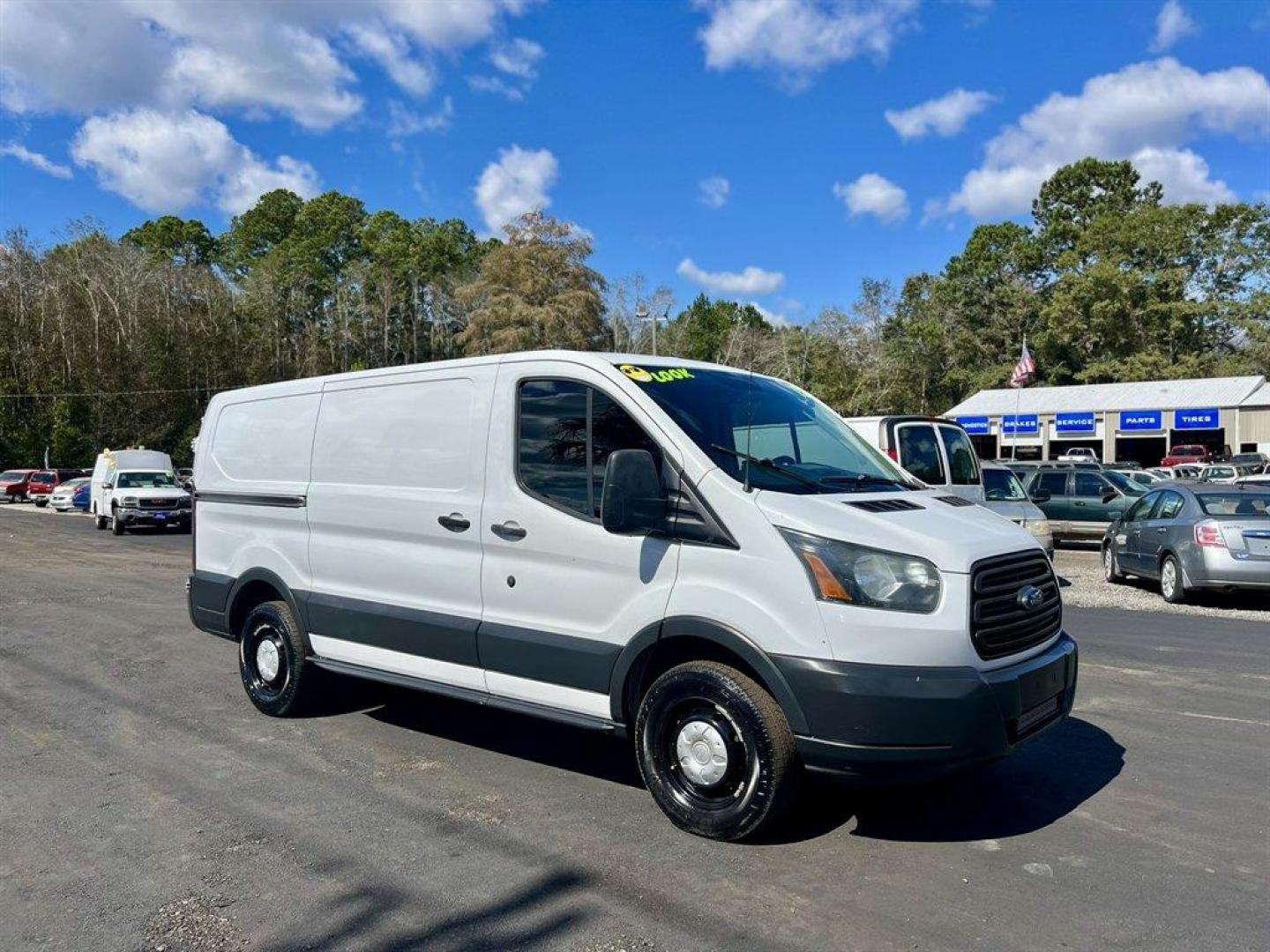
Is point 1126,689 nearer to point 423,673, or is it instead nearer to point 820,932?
point 820,932

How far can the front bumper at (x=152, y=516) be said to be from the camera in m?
24.9

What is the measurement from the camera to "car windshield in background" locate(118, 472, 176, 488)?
2591 centimetres

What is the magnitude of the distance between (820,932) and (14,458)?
61878 mm

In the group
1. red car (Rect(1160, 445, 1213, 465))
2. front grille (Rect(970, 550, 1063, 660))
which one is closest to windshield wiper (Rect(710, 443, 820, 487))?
front grille (Rect(970, 550, 1063, 660))

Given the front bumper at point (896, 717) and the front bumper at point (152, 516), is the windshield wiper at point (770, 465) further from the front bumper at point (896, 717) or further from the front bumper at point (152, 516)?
the front bumper at point (152, 516)

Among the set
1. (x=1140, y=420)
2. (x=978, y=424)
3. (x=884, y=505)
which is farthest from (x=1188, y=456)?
(x=884, y=505)

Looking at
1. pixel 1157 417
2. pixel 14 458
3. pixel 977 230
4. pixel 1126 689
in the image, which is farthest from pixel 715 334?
A: pixel 1126 689

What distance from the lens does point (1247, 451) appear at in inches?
1889

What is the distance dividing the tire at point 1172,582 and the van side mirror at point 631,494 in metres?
9.97

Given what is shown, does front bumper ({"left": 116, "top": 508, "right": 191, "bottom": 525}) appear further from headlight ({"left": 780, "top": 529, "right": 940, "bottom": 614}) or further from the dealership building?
the dealership building

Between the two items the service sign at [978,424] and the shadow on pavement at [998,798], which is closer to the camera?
the shadow on pavement at [998,798]

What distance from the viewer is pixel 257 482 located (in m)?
6.70

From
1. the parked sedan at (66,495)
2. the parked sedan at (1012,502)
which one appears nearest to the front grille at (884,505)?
the parked sedan at (1012,502)

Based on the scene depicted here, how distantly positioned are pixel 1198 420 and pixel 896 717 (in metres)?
53.0
